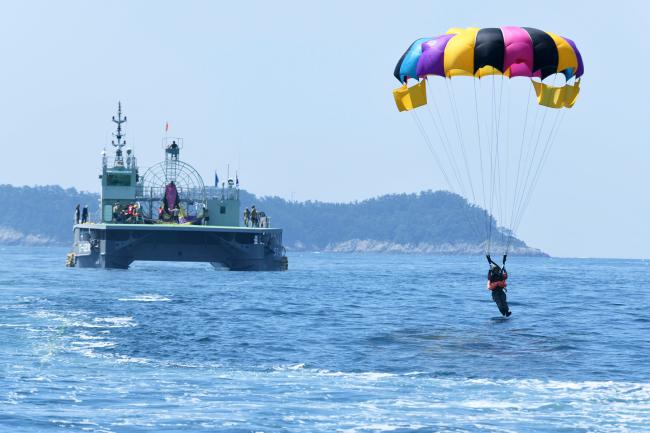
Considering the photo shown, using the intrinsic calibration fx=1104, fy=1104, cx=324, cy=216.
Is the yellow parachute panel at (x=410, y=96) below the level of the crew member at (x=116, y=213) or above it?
above

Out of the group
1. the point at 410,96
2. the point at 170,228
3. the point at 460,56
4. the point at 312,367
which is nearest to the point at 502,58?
the point at 460,56

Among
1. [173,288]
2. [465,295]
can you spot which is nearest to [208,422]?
[173,288]

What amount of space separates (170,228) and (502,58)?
39178mm

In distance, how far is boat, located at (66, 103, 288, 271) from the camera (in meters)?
71.5

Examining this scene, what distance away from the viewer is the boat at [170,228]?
7150cm

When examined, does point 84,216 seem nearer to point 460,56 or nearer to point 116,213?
point 116,213

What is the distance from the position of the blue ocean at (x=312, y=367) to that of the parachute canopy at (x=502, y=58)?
8.03 m

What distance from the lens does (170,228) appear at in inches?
2751

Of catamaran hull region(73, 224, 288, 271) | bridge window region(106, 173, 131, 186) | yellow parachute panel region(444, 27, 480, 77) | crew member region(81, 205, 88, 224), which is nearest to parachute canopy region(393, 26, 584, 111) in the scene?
yellow parachute panel region(444, 27, 480, 77)

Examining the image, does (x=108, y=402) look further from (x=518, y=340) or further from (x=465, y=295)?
(x=465, y=295)

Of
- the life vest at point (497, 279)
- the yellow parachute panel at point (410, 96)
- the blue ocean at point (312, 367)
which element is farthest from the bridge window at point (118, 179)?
the life vest at point (497, 279)

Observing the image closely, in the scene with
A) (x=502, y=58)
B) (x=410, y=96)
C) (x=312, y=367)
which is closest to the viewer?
(x=312, y=367)

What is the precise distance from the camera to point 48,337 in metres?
31.7

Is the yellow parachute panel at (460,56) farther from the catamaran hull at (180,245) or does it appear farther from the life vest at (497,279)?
the catamaran hull at (180,245)
